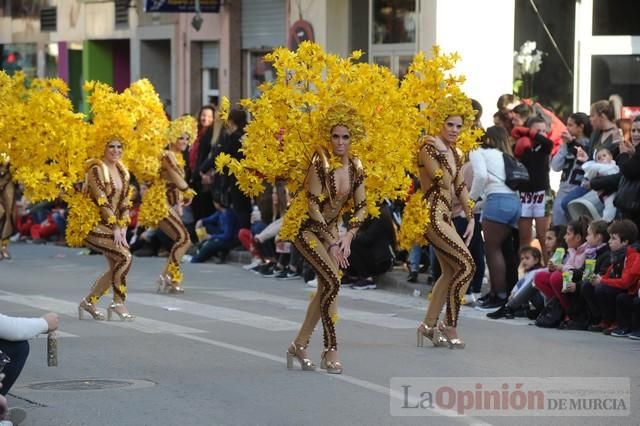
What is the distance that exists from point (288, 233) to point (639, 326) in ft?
13.0

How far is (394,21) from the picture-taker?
25000 mm

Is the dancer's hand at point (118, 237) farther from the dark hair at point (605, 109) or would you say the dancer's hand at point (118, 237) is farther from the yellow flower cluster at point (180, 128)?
the dark hair at point (605, 109)

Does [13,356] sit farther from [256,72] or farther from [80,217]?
[256,72]

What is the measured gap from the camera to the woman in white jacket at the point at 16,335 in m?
9.32

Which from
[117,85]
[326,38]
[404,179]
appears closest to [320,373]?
[404,179]

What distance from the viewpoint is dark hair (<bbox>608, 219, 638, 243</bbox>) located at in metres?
14.3

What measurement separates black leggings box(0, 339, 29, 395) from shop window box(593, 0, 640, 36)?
49.2 ft

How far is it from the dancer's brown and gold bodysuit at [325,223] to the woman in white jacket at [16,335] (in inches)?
104

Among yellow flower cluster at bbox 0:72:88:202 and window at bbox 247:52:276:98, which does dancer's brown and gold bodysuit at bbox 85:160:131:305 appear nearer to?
yellow flower cluster at bbox 0:72:88:202

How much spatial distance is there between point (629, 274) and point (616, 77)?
31.1 ft

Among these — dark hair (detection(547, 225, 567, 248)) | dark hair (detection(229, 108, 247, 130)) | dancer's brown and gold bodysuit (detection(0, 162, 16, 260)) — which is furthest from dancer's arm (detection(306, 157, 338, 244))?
dancer's brown and gold bodysuit (detection(0, 162, 16, 260))

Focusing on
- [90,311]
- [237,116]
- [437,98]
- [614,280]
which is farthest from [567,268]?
[237,116]

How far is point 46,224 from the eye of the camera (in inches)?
1033

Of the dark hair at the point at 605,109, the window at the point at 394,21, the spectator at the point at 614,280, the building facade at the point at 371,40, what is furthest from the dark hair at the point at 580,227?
the window at the point at 394,21
